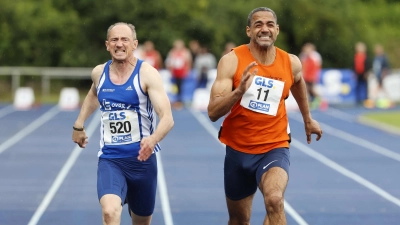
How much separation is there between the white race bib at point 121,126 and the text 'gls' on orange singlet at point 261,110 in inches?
31.6

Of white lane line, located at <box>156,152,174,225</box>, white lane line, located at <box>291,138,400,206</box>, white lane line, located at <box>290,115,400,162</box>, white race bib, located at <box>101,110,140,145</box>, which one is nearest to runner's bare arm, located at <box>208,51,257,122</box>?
white race bib, located at <box>101,110,140,145</box>

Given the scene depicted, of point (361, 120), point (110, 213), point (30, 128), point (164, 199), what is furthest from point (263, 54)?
point (361, 120)

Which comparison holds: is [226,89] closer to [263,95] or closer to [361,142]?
[263,95]

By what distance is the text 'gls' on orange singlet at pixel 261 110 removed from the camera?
271 inches

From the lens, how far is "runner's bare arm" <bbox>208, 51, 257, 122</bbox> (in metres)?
6.44

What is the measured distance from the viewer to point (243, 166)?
23.1ft

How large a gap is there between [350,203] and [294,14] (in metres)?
32.7

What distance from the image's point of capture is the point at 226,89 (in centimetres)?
677

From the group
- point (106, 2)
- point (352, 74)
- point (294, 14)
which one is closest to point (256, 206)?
point (352, 74)

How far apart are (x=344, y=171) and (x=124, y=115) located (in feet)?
24.2

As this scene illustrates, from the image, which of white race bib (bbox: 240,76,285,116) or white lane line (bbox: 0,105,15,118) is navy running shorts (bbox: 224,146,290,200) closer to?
white race bib (bbox: 240,76,285,116)

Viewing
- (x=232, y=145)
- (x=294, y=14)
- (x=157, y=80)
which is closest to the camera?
(x=157, y=80)

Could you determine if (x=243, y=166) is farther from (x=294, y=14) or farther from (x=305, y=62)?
(x=294, y=14)

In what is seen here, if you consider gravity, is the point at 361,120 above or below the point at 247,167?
below
